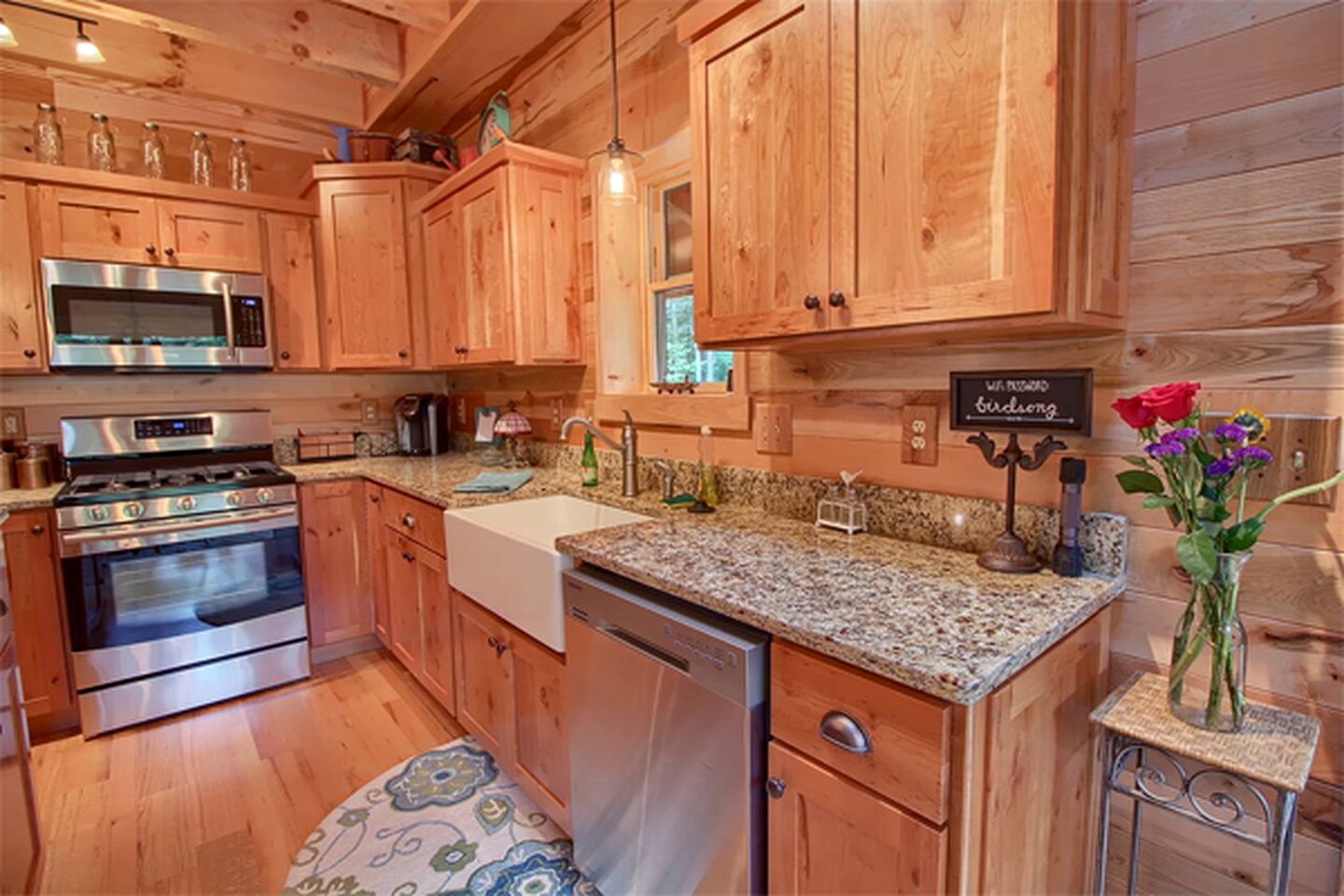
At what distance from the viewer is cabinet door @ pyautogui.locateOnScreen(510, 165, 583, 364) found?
8.08 ft

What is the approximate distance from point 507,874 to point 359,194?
2899mm

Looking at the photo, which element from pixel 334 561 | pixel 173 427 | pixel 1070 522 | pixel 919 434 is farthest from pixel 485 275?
pixel 1070 522

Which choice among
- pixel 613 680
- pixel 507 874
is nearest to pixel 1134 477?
pixel 613 680

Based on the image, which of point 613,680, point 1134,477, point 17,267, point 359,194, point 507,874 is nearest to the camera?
point 1134,477

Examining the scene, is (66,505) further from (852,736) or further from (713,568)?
(852,736)

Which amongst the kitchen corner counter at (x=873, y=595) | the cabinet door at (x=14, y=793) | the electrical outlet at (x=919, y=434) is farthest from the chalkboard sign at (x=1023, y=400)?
the cabinet door at (x=14, y=793)

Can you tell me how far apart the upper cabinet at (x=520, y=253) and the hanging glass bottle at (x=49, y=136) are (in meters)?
1.54

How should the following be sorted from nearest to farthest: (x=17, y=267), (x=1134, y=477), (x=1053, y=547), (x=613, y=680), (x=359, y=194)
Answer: (x=1134, y=477) < (x=1053, y=547) < (x=613, y=680) < (x=17, y=267) < (x=359, y=194)

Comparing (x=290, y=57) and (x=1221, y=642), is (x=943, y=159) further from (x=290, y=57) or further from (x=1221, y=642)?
(x=290, y=57)

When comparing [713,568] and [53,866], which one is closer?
[713,568]

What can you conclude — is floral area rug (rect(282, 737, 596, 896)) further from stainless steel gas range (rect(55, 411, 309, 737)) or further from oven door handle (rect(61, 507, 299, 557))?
oven door handle (rect(61, 507, 299, 557))

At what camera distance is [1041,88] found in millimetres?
964

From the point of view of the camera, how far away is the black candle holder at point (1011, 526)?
1.22m

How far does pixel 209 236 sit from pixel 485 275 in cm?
137
